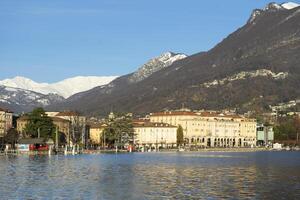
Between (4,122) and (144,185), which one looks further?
(4,122)

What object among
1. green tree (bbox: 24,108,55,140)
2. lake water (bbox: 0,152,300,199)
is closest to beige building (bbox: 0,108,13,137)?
green tree (bbox: 24,108,55,140)

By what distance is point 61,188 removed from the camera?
195 ft

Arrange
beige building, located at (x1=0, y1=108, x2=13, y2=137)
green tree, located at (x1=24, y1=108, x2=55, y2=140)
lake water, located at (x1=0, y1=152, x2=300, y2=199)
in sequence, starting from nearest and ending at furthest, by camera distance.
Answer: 1. lake water, located at (x1=0, y1=152, x2=300, y2=199)
2. green tree, located at (x1=24, y1=108, x2=55, y2=140)
3. beige building, located at (x1=0, y1=108, x2=13, y2=137)

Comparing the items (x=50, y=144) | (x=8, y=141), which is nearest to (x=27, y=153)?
(x=50, y=144)

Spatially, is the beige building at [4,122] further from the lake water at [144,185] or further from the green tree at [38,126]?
the lake water at [144,185]

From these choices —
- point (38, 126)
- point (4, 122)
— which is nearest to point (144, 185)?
point (38, 126)

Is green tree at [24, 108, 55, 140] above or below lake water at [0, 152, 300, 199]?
above

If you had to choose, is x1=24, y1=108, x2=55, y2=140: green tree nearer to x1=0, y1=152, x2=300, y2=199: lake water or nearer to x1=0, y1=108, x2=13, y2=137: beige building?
x1=0, y1=108, x2=13, y2=137: beige building

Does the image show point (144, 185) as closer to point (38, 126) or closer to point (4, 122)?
point (38, 126)

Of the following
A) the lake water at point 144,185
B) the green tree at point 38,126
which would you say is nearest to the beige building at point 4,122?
the green tree at point 38,126

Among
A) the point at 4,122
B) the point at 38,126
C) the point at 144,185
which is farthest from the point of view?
the point at 4,122

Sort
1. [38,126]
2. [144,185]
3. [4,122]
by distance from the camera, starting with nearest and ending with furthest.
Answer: [144,185] → [38,126] → [4,122]

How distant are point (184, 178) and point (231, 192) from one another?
50.6ft

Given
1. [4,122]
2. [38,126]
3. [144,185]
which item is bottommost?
[144,185]
